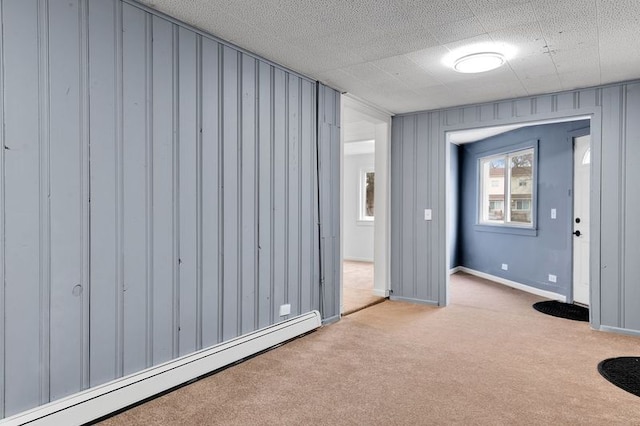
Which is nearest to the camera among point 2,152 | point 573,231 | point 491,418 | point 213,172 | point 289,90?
point 2,152

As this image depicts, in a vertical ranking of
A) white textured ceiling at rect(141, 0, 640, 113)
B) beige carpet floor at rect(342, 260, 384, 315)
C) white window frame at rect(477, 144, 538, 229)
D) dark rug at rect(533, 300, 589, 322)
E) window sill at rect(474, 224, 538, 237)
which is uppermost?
white textured ceiling at rect(141, 0, 640, 113)

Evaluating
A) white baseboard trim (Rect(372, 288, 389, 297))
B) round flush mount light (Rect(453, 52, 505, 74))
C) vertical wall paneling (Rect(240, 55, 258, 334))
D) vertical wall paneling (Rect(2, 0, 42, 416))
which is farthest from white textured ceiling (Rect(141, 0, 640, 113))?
white baseboard trim (Rect(372, 288, 389, 297))

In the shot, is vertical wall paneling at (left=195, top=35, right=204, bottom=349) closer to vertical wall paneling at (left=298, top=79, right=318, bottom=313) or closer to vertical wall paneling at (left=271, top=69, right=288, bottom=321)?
vertical wall paneling at (left=271, top=69, right=288, bottom=321)

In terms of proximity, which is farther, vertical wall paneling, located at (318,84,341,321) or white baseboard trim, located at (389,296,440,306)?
white baseboard trim, located at (389,296,440,306)

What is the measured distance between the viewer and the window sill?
561cm

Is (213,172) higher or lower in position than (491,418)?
higher

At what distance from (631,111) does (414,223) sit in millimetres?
2412

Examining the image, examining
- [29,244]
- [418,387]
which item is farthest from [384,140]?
[29,244]

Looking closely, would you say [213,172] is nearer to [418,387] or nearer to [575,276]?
[418,387]

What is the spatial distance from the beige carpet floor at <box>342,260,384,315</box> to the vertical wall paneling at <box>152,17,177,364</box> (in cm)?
223

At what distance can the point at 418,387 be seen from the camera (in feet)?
8.25

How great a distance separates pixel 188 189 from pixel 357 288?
3591 millimetres

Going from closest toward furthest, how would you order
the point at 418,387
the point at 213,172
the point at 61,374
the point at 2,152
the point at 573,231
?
the point at 2,152 → the point at 61,374 → the point at 418,387 → the point at 213,172 → the point at 573,231

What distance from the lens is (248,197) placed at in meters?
3.05
